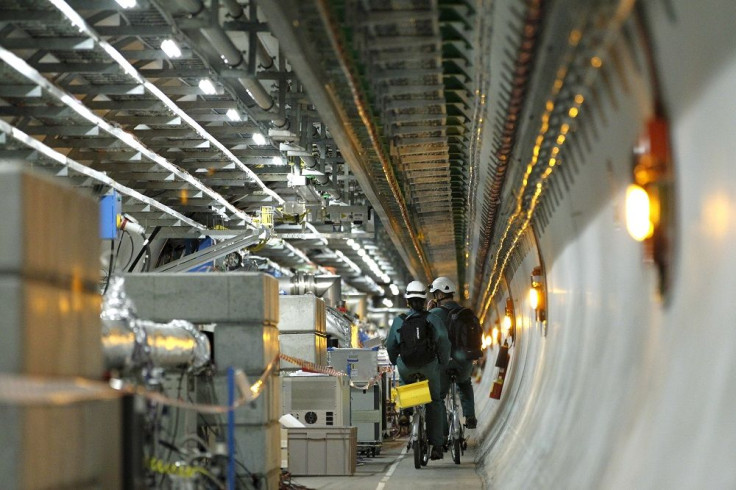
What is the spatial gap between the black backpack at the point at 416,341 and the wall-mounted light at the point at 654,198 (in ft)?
24.9

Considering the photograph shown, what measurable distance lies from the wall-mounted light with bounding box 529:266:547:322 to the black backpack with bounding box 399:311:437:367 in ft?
4.48

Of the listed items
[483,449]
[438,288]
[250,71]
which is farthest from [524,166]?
[438,288]

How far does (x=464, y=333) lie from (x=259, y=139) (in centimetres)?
352

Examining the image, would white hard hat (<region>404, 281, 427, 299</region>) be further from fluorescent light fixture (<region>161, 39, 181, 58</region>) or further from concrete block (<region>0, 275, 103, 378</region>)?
concrete block (<region>0, 275, 103, 378</region>)

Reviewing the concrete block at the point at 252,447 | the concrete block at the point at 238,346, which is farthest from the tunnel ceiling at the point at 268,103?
the concrete block at the point at 252,447

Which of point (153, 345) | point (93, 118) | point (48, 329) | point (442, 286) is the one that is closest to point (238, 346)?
point (153, 345)

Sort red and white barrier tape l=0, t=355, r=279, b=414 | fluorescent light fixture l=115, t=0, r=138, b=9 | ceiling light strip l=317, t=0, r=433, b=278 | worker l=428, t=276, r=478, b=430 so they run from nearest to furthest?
red and white barrier tape l=0, t=355, r=279, b=414, ceiling light strip l=317, t=0, r=433, b=278, fluorescent light fixture l=115, t=0, r=138, b=9, worker l=428, t=276, r=478, b=430

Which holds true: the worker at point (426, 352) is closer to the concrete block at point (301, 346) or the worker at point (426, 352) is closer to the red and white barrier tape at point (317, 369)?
the red and white barrier tape at point (317, 369)

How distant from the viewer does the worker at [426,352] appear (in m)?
12.8

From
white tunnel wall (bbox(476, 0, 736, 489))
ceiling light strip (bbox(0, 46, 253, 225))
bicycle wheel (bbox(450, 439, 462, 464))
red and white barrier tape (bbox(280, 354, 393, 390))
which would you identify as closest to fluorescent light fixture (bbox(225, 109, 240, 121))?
ceiling light strip (bbox(0, 46, 253, 225))

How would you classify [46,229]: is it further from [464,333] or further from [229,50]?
[464,333]

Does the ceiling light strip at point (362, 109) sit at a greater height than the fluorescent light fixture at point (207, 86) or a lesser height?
lesser

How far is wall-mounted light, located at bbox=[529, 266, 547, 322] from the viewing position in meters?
11.5

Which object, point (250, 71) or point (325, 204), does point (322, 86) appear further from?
point (325, 204)
